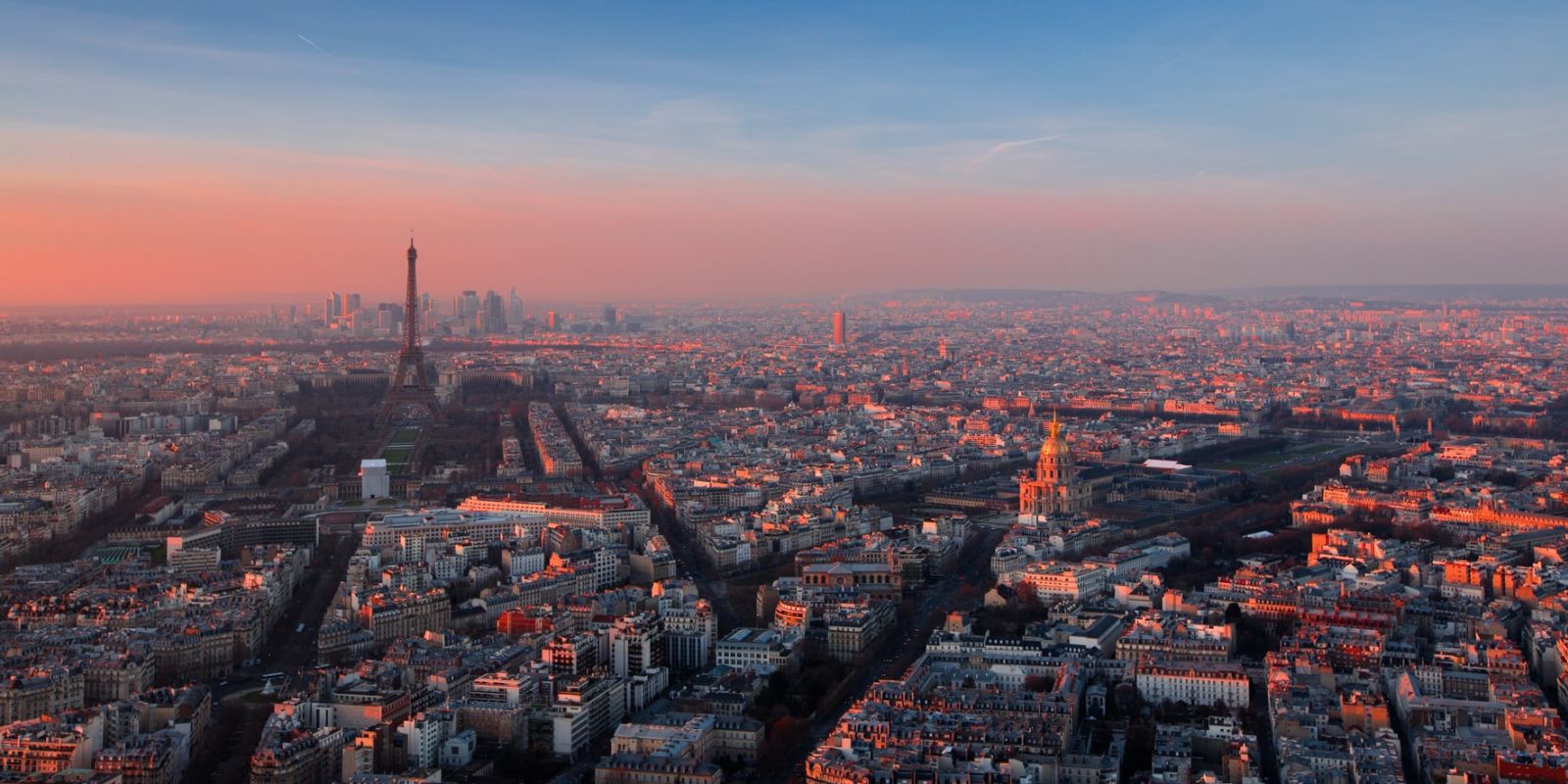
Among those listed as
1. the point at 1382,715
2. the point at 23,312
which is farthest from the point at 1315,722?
the point at 23,312

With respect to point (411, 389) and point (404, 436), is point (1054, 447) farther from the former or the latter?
point (411, 389)

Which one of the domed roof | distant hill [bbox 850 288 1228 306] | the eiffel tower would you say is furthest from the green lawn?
distant hill [bbox 850 288 1228 306]

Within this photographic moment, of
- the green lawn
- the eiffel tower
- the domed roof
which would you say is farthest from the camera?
the eiffel tower

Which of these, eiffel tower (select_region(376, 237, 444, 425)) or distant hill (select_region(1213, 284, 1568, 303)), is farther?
distant hill (select_region(1213, 284, 1568, 303))

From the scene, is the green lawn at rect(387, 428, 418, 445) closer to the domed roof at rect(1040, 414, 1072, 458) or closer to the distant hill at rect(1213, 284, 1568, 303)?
the domed roof at rect(1040, 414, 1072, 458)

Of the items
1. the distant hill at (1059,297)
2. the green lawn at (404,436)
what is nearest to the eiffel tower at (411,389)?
the green lawn at (404,436)

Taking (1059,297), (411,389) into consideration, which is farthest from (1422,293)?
(411,389)

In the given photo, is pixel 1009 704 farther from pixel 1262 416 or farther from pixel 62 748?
pixel 1262 416

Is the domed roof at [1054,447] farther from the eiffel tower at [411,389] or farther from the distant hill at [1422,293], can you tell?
the distant hill at [1422,293]
